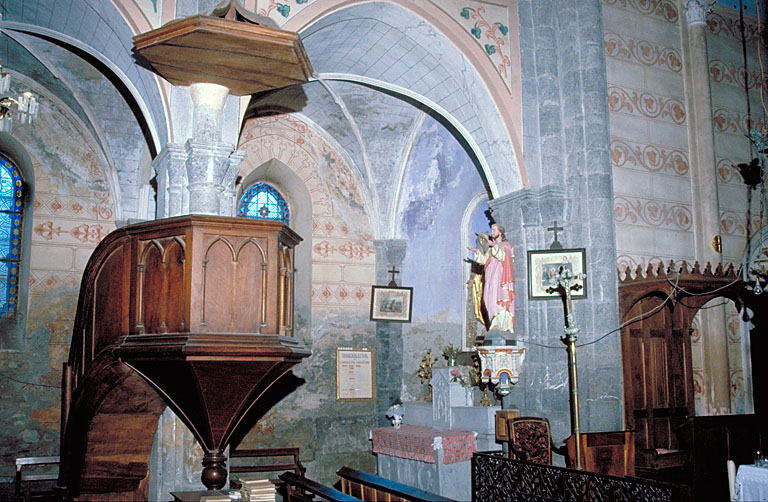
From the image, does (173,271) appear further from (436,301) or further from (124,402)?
(436,301)

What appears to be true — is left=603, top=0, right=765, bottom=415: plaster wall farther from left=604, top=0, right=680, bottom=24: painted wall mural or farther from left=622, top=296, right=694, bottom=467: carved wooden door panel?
left=622, top=296, right=694, bottom=467: carved wooden door panel

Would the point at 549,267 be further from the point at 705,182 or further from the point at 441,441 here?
the point at 705,182

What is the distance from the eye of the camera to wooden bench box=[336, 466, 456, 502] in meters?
5.29

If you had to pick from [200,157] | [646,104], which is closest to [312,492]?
[200,157]

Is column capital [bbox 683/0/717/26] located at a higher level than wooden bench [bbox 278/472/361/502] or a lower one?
higher

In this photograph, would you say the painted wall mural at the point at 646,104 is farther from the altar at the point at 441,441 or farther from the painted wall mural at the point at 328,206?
the painted wall mural at the point at 328,206

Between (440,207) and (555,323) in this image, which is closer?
(555,323)

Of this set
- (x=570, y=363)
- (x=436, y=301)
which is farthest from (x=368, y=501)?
(x=436, y=301)

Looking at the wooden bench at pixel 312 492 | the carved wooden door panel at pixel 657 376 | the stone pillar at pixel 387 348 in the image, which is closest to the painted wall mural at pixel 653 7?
the carved wooden door panel at pixel 657 376

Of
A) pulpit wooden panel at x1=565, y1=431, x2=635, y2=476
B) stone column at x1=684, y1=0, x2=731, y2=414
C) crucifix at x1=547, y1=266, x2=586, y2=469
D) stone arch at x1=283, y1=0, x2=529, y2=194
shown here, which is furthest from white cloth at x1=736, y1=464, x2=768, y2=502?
stone arch at x1=283, y1=0, x2=529, y2=194

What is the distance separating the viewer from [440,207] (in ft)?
46.2

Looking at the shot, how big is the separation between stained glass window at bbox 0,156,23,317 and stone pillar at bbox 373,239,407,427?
5.81 meters

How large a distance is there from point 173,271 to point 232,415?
1.12 m

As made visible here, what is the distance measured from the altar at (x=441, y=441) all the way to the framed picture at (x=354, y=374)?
1.66 metres
